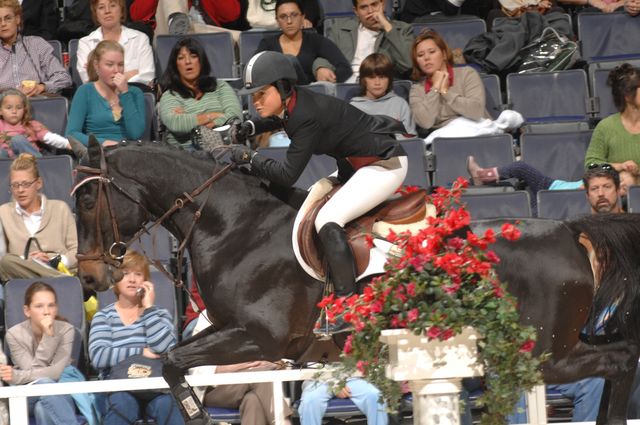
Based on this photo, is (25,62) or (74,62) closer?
(25,62)

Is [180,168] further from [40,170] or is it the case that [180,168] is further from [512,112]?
[512,112]

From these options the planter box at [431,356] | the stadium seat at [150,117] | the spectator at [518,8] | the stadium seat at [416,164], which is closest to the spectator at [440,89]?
the stadium seat at [416,164]

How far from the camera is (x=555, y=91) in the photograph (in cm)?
1073

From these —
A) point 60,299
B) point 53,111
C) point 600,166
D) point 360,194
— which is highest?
point 53,111

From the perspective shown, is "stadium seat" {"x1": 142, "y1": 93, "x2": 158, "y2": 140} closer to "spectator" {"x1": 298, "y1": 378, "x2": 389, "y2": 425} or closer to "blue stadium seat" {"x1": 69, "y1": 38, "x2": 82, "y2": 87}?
"blue stadium seat" {"x1": 69, "y1": 38, "x2": 82, "y2": 87}

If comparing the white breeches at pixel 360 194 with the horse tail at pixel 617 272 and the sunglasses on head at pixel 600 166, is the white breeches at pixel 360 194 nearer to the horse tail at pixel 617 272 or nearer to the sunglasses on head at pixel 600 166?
the horse tail at pixel 617 272

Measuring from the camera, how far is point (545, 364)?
639 cm

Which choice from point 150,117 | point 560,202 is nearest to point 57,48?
point 150,117

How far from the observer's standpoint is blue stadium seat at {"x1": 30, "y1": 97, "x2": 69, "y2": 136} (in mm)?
10625

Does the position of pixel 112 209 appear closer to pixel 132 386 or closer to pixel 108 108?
pixel 132 386

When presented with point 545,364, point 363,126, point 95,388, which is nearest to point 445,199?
point 363,126

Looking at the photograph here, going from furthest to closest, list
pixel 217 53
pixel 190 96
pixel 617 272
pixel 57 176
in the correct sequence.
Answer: pixel 217 53, pixel 190 96, pixel 57 176, pixel 617 272

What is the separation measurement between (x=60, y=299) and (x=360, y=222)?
9.05 feet

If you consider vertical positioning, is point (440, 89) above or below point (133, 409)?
above
